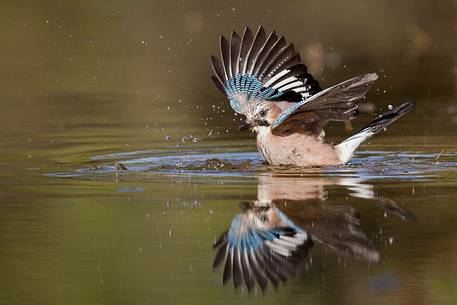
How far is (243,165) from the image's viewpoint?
980 cm

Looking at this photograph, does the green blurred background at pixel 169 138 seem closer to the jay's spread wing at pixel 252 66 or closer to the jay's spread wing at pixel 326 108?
the jay's spread wing at pixel 252 66

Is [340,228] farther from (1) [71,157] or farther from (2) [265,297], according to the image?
(1) [71,157]

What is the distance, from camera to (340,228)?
23.5 ft

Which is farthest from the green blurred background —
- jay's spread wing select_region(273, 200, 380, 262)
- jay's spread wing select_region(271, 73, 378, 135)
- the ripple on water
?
jay's spread wing select_region(271, 73, 378, 135)

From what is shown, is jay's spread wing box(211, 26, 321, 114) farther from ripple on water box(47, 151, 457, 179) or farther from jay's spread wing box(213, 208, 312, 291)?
jay's spread wing box(213, 208, 312, 291)

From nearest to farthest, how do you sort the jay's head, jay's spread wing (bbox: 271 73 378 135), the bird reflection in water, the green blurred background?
the green blurred background, the bird reflection in water, jay's spread wing (bbox: 271 73 378 135), the jay's head

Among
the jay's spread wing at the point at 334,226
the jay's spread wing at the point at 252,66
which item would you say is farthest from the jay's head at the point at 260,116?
the jay's spread wing at the point at 334,226

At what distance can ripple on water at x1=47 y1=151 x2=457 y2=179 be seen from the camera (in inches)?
364

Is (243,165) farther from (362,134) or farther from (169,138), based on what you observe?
(169,138)

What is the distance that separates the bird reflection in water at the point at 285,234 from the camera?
6.54 m

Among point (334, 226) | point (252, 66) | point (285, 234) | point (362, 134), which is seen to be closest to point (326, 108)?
point (362, 134)

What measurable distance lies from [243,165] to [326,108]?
32.9 inches

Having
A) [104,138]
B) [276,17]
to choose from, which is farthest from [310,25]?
[104,138]

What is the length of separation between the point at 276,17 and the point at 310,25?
69cm
